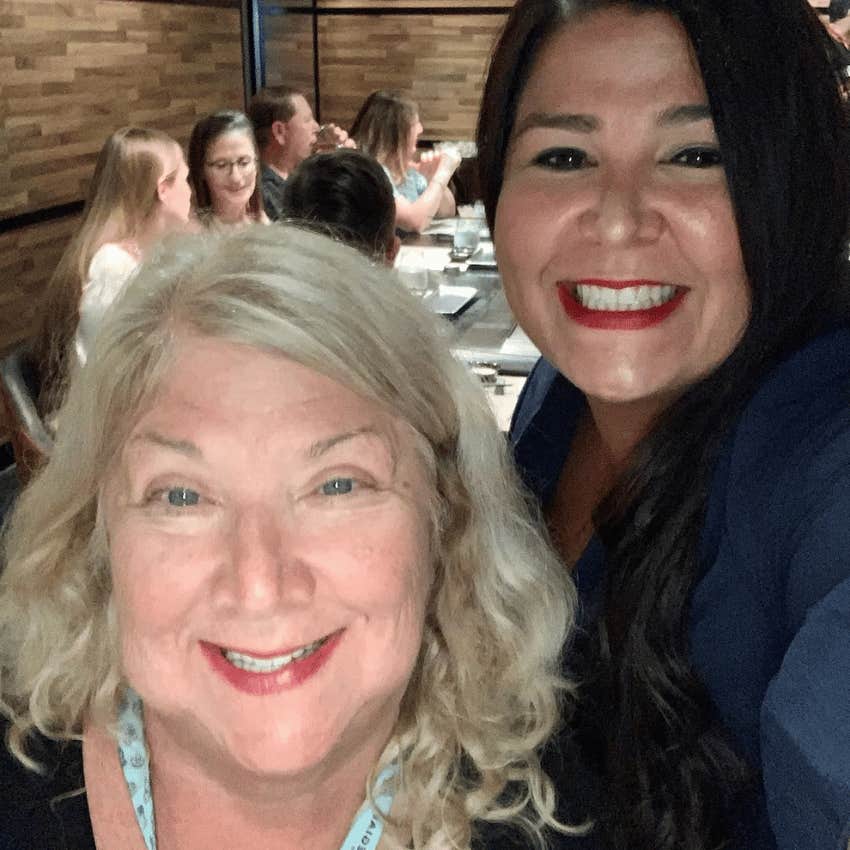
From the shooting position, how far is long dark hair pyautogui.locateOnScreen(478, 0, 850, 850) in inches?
48.9

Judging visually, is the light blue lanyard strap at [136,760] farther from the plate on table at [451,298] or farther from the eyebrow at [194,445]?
the plate on table at [451,298]

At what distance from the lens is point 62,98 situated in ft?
16.8

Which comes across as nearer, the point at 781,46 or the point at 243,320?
the point at 243,320

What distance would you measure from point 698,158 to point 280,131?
460cm

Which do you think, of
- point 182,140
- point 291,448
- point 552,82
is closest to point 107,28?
point 182,140

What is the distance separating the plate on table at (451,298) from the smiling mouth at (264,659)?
98.5 inches

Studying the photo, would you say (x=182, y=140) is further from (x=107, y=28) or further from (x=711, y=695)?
(x=711, y=695)

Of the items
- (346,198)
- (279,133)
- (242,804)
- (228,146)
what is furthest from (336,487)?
(279,133)

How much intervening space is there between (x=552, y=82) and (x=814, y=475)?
676 mm

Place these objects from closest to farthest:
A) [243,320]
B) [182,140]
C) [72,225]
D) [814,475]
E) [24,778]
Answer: [814,475], [243,320], [24,778], [72,225], [182,140]

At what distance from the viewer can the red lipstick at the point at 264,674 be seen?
1.07 meters

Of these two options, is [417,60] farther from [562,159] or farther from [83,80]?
[562,159]

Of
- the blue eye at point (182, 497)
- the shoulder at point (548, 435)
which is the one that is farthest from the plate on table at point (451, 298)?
the blue eye at point (182, 497)

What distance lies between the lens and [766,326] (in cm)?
129
